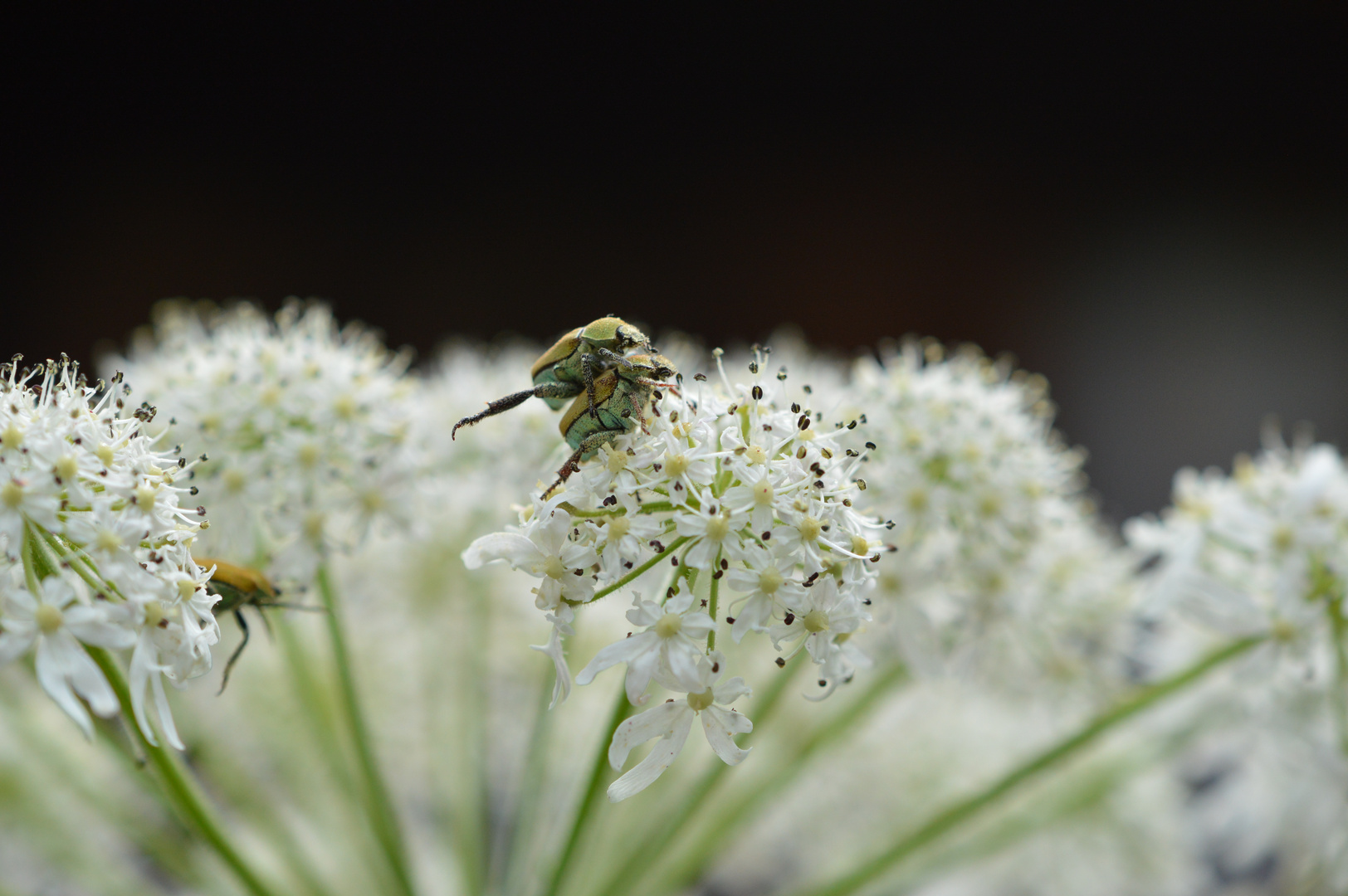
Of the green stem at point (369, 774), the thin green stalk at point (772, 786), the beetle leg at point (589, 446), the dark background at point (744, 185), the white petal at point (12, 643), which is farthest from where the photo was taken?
the dark background at point (744, 185)

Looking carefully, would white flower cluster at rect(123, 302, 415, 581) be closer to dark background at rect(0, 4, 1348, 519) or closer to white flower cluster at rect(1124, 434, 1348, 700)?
white flower cluster at rect(1124, 434, 1348, 700)

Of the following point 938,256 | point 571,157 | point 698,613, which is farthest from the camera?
point 938,256

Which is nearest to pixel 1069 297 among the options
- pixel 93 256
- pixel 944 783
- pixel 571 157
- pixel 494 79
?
pixel 571 157

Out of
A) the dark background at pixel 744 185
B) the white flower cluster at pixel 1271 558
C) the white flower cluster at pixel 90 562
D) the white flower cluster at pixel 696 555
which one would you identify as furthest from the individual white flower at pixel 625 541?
the dark background at pixel 744 185

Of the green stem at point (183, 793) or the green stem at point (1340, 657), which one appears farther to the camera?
the green stem at point (1340, 657)

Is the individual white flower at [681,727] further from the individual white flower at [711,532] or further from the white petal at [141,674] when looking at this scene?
the white petal at [141,674]

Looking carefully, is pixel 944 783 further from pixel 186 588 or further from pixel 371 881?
pixel 186 588

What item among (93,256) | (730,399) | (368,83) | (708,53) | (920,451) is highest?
(708,53)
